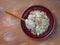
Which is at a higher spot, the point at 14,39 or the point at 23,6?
the point at 23,6

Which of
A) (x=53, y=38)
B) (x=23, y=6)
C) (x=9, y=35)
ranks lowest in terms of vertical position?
(x=53, y=38)

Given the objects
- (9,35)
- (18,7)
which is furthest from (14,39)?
(18,7)

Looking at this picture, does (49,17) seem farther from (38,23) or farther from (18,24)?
(18,24)

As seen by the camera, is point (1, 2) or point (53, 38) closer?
point (53, 38)

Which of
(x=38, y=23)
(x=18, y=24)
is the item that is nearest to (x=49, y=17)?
(x=38, y=23)

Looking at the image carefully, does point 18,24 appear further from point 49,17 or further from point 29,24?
point 49,17

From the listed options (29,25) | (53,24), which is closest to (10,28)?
(29,25)

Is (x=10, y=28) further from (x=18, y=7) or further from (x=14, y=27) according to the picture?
(x=18, y=7)
